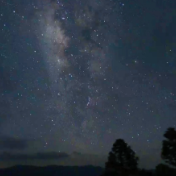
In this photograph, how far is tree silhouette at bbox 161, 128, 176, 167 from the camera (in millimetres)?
17094

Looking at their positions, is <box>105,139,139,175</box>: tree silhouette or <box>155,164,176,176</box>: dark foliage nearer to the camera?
<box>155,164,176,176</box>: dark foliage

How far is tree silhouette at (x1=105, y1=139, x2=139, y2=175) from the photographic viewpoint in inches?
816

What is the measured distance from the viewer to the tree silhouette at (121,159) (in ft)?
68.0


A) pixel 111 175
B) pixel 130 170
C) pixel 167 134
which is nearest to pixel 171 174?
pixel 167 134

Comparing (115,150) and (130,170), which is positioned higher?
(115,150)

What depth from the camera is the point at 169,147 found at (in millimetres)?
17344

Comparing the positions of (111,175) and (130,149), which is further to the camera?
(111,175)

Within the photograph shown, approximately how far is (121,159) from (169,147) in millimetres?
5103

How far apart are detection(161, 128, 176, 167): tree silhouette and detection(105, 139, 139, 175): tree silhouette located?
3968 mm

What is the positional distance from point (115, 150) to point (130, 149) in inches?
50.7

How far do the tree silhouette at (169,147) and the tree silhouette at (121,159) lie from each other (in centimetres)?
397

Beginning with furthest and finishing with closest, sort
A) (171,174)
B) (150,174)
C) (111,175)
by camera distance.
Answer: (111,175), (150,174), (171,174)

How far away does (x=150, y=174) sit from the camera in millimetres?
23766

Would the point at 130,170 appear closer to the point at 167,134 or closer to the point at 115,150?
the point at 115,150
